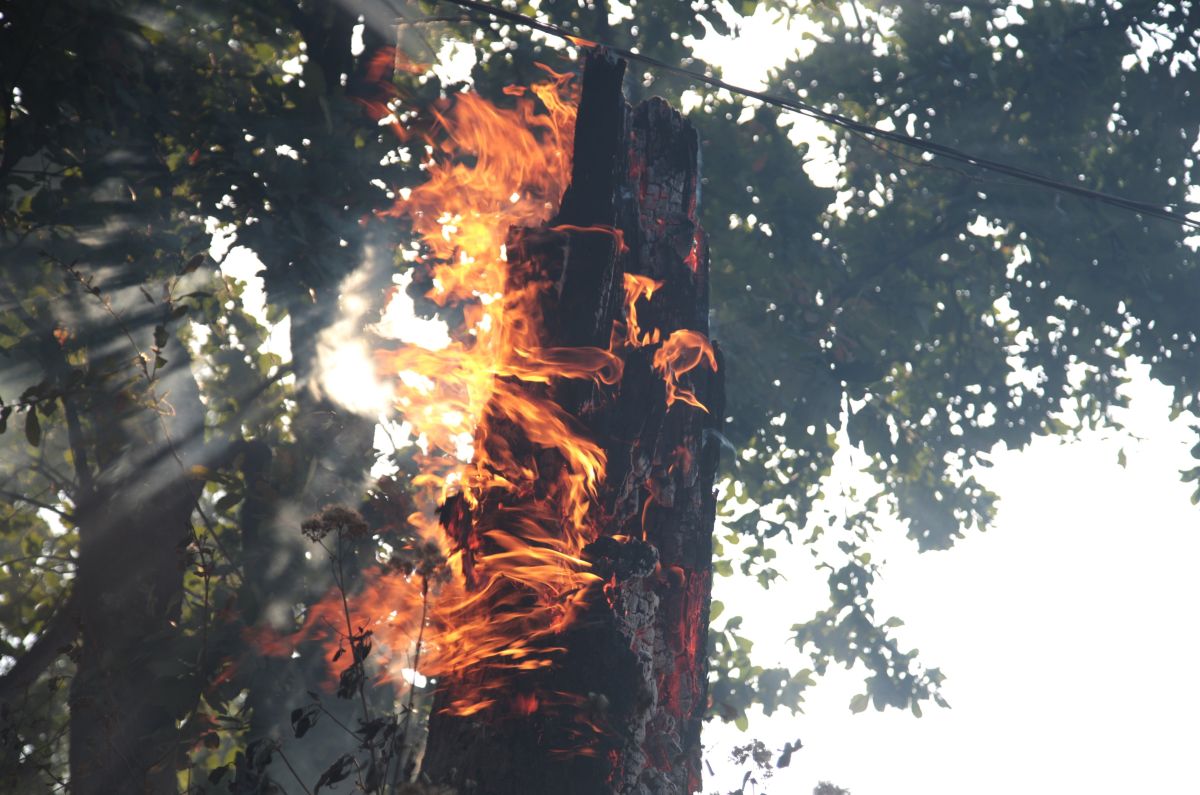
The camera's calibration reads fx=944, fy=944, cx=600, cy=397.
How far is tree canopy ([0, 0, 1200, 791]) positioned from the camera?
24.8 ft

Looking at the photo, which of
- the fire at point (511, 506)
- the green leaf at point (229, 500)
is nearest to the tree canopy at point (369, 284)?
the green leaf at point (229, 500)

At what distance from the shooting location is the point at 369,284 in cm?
926

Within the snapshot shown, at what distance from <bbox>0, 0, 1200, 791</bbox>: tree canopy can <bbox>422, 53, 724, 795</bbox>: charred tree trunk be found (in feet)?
8.29

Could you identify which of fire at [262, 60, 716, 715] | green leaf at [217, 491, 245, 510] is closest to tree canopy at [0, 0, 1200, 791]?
green leaf at [217, 491, 245, 510]

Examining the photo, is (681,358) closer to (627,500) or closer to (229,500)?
(627,500)

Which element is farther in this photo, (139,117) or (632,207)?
(139,117)

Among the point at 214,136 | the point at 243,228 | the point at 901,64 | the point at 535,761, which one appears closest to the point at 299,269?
the point at 243,228

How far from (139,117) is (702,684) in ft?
21.7

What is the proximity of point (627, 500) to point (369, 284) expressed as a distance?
521 cm

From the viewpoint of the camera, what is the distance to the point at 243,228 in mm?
8047

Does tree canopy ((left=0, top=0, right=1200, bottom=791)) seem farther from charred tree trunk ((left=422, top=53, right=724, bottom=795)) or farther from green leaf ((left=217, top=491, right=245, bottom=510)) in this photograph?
charred tree trunk ((left=422, top=53, right=724, bottom=795))

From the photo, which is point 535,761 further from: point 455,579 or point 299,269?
point 299,269

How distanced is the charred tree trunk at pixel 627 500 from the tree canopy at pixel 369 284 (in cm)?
253

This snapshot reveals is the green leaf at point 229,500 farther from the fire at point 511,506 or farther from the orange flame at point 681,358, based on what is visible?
the orange flame at point 681,358
